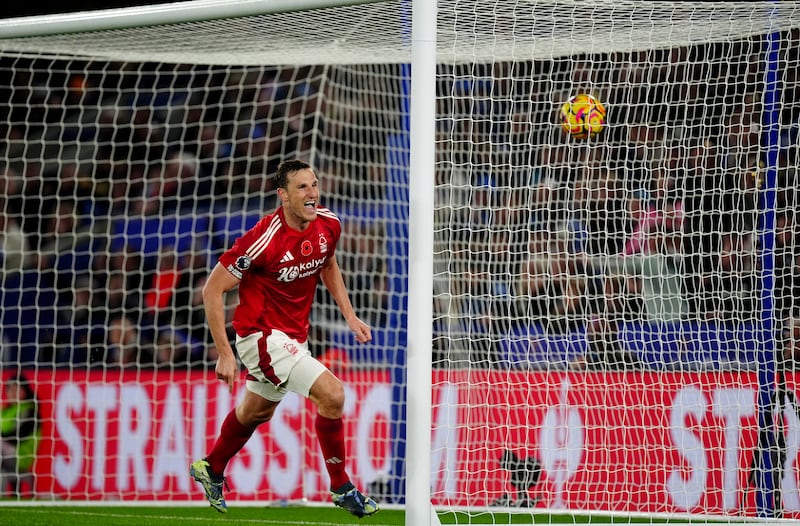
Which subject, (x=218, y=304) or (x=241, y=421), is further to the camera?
(x=241, y=421)

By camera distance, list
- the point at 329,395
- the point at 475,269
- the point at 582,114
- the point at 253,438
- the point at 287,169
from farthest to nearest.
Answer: the point at 253,438
the point at 475,269
the point at 582,114
the point at 287,169
the point at 329,395

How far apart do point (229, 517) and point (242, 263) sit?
92.8 inches

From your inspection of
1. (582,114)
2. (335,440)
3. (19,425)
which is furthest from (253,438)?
(582,114)

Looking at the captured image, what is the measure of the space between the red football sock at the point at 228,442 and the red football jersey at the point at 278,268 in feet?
1.63

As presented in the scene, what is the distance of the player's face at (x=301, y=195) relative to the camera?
18.9 ft

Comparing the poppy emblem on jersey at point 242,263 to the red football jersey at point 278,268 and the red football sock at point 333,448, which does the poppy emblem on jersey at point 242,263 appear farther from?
the red football sock at point 333,448

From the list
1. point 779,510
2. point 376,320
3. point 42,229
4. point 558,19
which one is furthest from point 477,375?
Answer: point 42,229

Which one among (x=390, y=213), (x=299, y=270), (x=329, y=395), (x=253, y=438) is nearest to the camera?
(x=329, y=395)

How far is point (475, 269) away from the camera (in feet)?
27.3

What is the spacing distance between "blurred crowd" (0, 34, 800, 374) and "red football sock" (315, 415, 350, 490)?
2.08 m

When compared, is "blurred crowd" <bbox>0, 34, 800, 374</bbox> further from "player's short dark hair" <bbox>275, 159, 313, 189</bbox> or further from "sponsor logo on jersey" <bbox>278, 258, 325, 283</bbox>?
"player's short dark hair" <bbox>275, 159, 313, 189</bbox>

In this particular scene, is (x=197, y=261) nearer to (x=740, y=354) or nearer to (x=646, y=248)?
(x=646, y=248)

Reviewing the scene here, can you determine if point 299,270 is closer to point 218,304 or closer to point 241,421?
point 218,304

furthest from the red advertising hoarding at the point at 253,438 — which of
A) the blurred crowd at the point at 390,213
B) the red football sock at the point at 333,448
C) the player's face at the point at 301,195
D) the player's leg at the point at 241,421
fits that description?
the player's face at the point at 301,195
